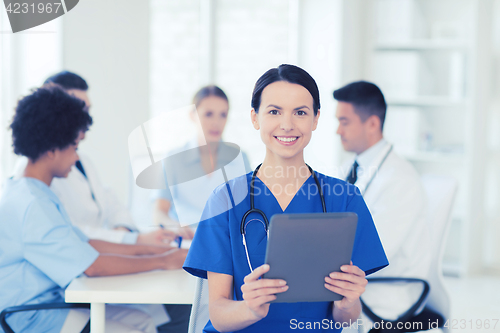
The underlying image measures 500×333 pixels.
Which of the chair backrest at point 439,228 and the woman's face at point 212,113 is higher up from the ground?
the woman's face at point 212,113

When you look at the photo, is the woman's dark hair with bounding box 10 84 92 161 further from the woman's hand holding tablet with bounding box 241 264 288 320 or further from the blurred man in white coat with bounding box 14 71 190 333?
the woman's hand holding tablet with bounding box 241 264 288 320

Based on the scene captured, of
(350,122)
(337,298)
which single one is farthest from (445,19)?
(337,298)

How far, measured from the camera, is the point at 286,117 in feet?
3.73

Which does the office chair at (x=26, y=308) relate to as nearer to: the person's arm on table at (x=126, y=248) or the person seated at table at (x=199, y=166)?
the person's arm on table at (x=126, y=248)

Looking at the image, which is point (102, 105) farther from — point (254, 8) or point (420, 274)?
point (420, 274)

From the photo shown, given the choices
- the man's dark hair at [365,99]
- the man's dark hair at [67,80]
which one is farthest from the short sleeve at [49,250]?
the man's dark hair at [365,99]

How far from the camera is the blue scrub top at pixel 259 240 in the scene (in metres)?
1.14

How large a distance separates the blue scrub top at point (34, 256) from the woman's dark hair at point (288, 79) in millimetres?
742

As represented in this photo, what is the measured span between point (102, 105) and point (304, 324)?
2435 mm

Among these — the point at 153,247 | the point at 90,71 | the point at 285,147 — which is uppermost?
the point at 90,71

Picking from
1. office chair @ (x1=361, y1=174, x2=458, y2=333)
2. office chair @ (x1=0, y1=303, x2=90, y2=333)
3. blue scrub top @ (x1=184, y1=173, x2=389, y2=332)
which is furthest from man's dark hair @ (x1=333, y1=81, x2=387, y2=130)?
office chair @ (x1=0, y1=303, x2=90, y2=333)

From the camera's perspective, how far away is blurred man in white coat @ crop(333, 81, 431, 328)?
165cm

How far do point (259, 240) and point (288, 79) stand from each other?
0.40 meters

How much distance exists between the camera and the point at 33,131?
59.9 inches
